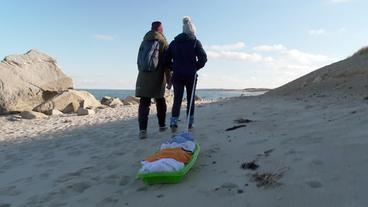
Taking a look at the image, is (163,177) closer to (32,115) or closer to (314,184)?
(314,184)

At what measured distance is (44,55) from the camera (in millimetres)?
18312

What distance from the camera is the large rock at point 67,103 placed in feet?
49.2

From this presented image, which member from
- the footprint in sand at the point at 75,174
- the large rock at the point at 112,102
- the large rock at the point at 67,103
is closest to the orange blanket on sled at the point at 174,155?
the footprint in sand at the point at 75,174

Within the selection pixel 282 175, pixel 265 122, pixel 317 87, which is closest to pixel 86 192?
pixel 282 175

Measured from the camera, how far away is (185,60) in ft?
22.5

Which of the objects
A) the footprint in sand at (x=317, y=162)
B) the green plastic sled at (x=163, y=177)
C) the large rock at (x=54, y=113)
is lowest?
the large rock at (x=54, y=113)

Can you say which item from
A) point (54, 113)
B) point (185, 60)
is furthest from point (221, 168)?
point (54, 113)

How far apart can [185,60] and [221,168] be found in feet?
8.84

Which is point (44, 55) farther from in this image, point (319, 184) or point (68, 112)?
point (319, 184)

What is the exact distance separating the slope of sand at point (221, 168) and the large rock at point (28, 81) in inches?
340

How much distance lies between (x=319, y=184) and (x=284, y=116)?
12.7ft

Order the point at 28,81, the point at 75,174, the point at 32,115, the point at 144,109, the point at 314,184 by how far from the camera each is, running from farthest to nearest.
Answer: the point at 28,81, the point at 32,115, the point at 144,109, the point at 75,174, the point at 314,184

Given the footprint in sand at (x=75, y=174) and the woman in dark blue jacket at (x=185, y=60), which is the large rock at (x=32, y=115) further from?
the footprint in sand at (x=75, y=174)

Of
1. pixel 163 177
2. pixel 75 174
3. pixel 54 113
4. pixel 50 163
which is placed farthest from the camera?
pixel 54 113
